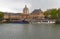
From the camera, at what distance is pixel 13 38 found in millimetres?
30297

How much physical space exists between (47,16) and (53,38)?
284ft

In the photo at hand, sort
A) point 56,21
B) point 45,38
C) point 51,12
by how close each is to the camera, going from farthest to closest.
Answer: point 51,12, point 56,21, point 45,38

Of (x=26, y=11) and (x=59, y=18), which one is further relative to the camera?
(x=26, y=11)

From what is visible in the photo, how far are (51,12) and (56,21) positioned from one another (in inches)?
431

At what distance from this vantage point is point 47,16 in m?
116

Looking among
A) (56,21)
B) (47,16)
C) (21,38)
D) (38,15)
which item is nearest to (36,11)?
(38,15)

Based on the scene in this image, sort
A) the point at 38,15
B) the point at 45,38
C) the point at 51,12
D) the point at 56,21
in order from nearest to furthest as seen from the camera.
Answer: the point at 45,38
the point at 56,21
the point at 51,12
the point at 38,15

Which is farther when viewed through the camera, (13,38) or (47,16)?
(47,16)

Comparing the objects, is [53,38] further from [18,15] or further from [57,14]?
[18,15]

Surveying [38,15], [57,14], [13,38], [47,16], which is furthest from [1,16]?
[13,38]

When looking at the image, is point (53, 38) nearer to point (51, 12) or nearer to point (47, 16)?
point (51, 12)

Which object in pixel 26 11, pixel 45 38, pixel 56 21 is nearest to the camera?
pixel 45 38

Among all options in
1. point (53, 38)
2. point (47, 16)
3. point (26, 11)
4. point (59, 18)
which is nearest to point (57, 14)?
point (59, 18)

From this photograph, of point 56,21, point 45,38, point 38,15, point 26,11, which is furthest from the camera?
point 26,11
